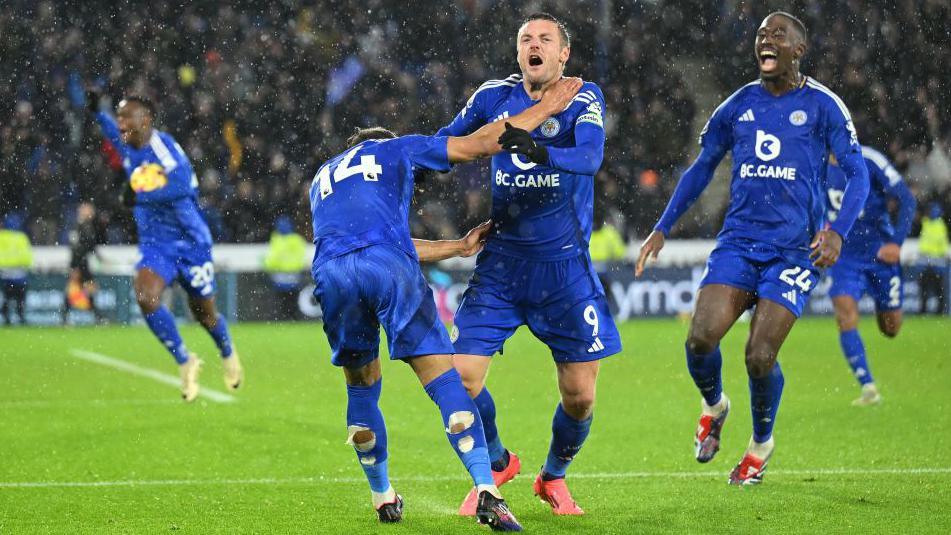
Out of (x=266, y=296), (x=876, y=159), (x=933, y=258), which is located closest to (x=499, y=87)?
(x=876, y=159)

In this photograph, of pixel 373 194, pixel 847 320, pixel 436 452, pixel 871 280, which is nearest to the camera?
pixel 373 194

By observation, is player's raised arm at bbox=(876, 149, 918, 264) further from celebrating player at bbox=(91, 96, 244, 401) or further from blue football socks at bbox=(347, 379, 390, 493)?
blue football socks at bbox=(347, 379, 390, 493)

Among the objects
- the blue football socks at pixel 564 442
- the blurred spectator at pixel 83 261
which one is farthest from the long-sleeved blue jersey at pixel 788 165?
the blurred spectator at pixel 83 261

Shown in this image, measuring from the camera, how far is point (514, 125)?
5.12m

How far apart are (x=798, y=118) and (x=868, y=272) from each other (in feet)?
13.6

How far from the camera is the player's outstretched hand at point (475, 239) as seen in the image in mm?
5605

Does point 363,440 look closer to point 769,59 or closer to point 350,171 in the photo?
point 350,171

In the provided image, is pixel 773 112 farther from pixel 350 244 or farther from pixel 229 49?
pixel 229 49

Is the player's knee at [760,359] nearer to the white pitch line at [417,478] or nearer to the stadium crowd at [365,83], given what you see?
the white pitch line at [417,478]

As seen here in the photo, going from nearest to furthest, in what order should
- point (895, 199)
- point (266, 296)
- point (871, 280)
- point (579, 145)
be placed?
point (579, 145), point (895, 199), point (871, 280), point (266, 296)

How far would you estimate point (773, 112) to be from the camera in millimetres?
6340

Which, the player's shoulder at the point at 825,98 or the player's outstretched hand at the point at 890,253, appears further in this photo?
the player's outstretched hand at the point at 890,253

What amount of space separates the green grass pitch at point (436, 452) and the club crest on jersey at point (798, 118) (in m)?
1.72

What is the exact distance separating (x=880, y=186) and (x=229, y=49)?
1288 centimetres
